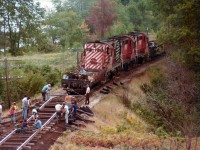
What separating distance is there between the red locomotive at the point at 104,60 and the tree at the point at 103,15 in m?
12.4

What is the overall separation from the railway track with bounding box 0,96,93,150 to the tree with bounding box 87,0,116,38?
24.5 metres

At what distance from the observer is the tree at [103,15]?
1911 inches

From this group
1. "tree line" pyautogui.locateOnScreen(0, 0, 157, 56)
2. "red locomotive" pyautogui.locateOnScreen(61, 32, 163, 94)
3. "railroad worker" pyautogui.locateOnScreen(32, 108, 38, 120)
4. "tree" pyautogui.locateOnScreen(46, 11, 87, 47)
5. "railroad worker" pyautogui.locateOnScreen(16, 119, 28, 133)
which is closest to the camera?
"railroad worker" pyautogui.locateOnScreen(16, 119, 28, 133)

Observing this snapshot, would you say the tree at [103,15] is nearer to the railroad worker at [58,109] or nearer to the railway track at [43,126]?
the railway track at [43,126]

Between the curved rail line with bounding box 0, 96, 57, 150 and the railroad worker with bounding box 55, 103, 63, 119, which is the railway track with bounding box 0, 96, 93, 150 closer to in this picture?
the curved rail line with bounding box 0, 96, 57, 150

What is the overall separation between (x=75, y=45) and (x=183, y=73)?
70.9 feet

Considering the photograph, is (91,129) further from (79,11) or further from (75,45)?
(79,11)

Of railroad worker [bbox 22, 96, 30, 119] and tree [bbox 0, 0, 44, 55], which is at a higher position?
tree [bbox 0, 0, 44, 55]

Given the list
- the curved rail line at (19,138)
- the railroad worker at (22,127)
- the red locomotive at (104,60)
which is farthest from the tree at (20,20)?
the railroad worker at (22,127)

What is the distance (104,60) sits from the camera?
95.5 ft

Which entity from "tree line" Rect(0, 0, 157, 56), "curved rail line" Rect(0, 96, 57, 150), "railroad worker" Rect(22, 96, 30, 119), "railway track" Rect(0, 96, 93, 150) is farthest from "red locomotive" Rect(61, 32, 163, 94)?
"tree line" Rect(0, 0, 157, 56)

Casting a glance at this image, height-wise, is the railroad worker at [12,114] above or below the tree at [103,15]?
below

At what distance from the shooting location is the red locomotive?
2653 cm

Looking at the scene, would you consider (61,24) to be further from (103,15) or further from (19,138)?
(19,138)
